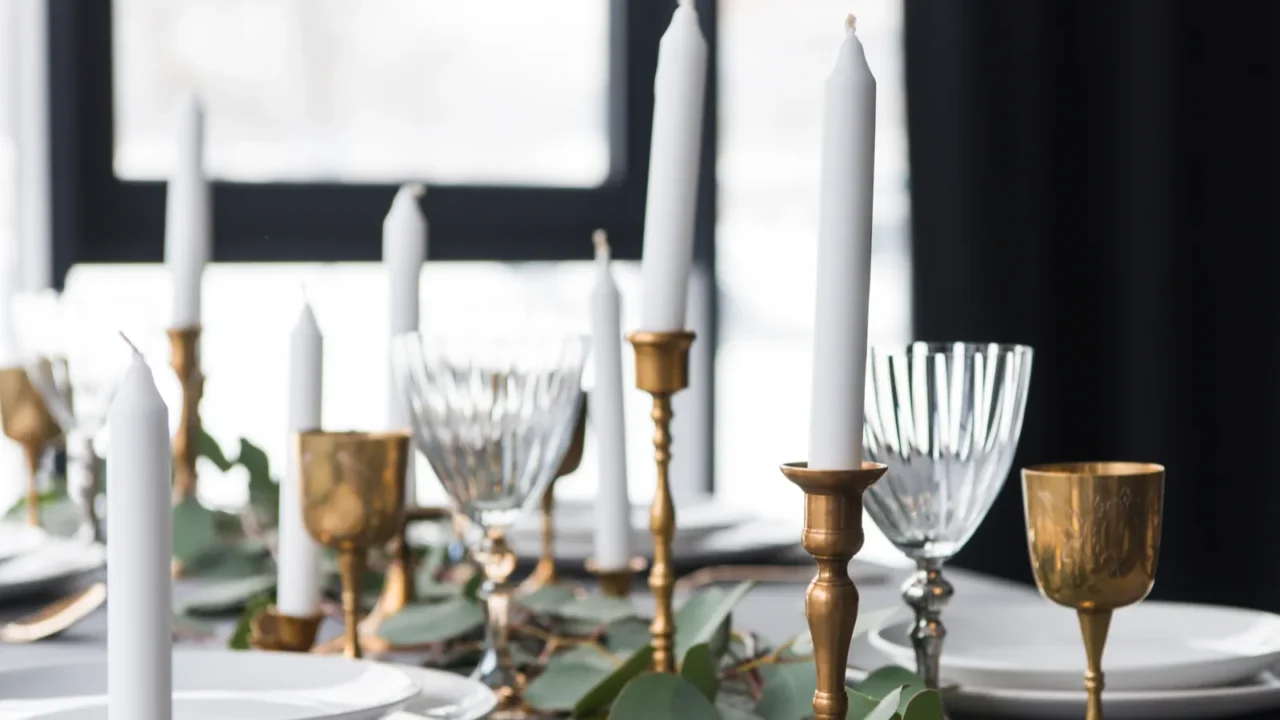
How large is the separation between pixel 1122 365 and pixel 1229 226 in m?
0.35

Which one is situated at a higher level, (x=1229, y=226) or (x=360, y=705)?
(x=1229, y=226)

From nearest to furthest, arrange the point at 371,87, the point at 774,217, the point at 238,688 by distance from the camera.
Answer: the point at 238,688
the point at 371,87
the point at 774,217

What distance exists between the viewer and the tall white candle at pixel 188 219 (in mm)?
1307

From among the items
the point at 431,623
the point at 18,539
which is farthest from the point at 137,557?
the point at 18,539

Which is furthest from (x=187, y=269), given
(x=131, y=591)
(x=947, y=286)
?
(x=947, y=286)

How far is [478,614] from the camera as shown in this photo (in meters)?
0.90

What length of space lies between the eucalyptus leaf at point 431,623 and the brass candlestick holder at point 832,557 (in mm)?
380

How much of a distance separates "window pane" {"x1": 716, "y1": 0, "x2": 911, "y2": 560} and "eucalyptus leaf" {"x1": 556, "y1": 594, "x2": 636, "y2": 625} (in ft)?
7.83

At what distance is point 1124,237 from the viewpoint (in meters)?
3.14

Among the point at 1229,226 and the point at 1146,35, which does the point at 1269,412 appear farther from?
the point at 1146,35

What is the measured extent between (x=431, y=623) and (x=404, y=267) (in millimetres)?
259

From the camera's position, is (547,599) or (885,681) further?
(547,599)

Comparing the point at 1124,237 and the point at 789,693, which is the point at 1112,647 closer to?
the point at 789,693

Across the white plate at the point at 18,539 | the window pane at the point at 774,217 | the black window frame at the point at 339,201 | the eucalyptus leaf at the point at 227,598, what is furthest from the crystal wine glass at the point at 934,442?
the window pane at the point at 774,217
